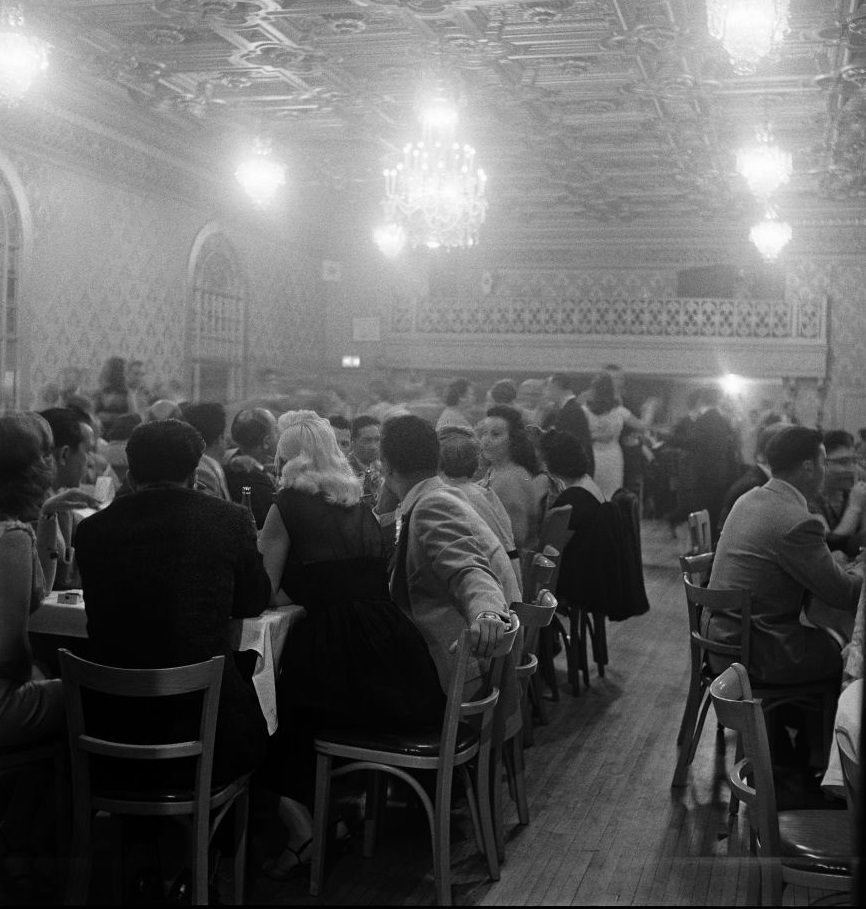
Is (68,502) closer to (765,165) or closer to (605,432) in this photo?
(605,432)

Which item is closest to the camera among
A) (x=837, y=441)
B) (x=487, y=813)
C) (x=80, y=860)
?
(x=80, y=860)

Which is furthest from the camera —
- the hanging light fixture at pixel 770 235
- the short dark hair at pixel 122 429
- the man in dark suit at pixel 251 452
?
the hanging light fixture at pixel 770 235

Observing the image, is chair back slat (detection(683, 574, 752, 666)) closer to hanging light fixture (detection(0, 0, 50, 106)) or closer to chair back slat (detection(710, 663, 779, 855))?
chair back slat (detection(710, 663, 779, 855))

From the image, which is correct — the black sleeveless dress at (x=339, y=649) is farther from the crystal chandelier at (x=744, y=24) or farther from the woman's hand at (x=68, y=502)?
the crystal chandelier at (x=744, y=24)

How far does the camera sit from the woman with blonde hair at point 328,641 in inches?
130

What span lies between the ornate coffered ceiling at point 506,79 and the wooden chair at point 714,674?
4547 mm

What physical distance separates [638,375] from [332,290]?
4.85 m

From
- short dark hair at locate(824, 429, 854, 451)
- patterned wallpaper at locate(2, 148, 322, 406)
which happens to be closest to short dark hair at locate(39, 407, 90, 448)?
short dark hair at locate(824, 429, 854, 451)

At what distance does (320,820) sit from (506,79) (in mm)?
7066

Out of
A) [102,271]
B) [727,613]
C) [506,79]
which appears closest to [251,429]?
[727,613]

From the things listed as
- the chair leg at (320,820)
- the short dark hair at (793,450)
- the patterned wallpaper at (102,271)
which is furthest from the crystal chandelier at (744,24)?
the patterned wallpaper at (102,271)

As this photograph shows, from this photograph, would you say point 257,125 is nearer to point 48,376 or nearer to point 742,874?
point 48,376

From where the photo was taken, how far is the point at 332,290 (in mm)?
16672

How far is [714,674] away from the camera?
4328 mm
